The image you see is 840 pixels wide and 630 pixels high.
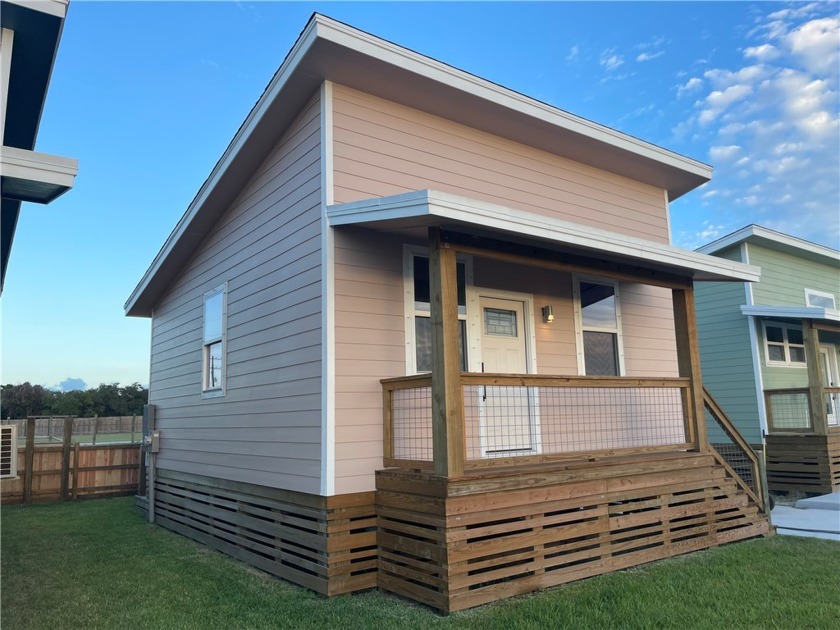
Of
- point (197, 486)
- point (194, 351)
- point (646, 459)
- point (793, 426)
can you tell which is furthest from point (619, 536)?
point (793, 426)

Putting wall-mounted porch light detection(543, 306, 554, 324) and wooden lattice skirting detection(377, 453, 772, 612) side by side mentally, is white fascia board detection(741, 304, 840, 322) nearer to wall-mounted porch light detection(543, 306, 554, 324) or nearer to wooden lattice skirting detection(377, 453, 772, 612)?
wooden lattice skirting detection(377, 453, 772, 612)

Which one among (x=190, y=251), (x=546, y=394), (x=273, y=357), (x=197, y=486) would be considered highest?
(x=190, y=251)

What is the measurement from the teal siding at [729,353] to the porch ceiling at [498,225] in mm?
6964

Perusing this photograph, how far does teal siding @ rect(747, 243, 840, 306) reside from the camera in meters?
12.9

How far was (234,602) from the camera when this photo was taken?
4.91m

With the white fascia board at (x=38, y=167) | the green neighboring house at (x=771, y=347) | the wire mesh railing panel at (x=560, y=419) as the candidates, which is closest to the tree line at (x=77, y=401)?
the green neighboring house at (x=771, y=347)

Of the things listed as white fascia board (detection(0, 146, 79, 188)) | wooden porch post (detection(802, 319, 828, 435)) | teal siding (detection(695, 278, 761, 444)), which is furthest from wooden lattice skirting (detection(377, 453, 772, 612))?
teal siding (detection(695, 278, 761, 444))

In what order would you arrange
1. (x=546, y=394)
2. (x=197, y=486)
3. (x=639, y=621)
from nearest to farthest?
(x=639, y=621)
(x=546, y=394)
(x=197, y=486)

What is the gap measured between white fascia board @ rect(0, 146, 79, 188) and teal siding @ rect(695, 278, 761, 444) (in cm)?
1245

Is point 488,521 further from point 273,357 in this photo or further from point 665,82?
point 665,82

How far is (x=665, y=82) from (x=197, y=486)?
1498cm

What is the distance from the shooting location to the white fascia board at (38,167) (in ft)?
12.2

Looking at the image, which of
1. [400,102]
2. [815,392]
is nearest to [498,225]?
[400,102]

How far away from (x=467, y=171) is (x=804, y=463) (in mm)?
8562
